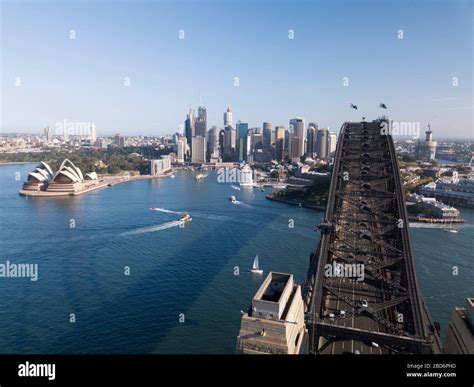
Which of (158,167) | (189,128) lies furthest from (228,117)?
(158,167)

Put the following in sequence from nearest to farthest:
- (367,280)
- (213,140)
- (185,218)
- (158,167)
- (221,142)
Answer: (367,280) → (185,218) → (158,167) → (213,140) → (221,142)

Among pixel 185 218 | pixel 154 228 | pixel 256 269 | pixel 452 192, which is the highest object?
pixel 452 192

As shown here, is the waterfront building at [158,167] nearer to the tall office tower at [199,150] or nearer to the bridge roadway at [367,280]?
the tall office tower at [199,150]

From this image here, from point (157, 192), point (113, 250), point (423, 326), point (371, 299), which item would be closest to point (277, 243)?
point (113, 250)

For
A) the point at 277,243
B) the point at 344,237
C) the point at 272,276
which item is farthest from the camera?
the point at 277,243

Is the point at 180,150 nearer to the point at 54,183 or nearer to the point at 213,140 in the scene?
the point at 213,140
